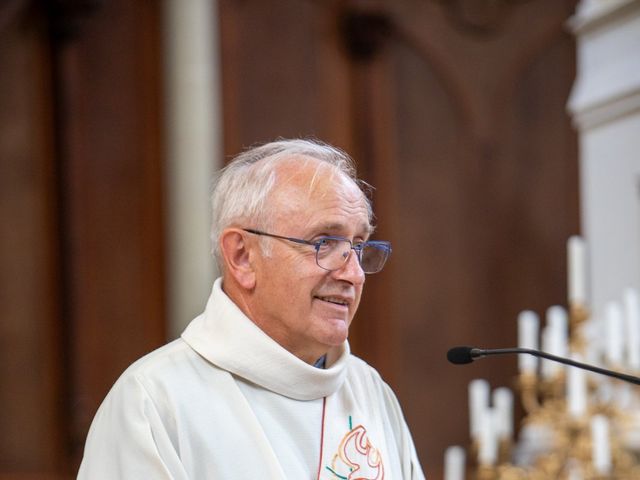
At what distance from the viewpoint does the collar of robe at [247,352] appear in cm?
255

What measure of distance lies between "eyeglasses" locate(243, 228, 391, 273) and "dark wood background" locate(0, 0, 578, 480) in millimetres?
3470

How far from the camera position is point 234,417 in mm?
2498

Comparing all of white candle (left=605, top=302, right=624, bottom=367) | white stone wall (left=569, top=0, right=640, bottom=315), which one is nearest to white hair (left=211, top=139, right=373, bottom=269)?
white candle (left=605, top=302, right=624, bottom=367)

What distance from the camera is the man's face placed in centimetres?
255

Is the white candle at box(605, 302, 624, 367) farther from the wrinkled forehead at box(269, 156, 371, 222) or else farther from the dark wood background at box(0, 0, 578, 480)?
the dark wood background at box(0, 0, 578, 480)

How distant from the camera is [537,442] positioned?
568 cm

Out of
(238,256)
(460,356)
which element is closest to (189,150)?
(238,256)

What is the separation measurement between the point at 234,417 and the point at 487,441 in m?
1.61

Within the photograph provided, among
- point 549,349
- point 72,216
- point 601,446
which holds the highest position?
point 72,216

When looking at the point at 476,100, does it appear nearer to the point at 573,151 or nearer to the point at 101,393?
the point at 573,151

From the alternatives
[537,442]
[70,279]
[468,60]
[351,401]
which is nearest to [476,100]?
[468,60]

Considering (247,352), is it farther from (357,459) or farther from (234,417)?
(357,459)

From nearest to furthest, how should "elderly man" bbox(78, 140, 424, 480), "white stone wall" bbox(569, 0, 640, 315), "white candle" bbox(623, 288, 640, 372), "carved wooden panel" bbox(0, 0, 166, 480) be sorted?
"elderly man" bbox(78, 140, 424, 480)
"white candle" bbox(623, 288, 640, 372)
"white stone wall" bbox(569, 0, 640, 315)
"carved wooden panel" bbox(0, 0, 166, 480)

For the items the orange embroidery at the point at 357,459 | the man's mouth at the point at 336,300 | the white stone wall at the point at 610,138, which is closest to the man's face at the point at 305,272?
the man's mouth at the point at 336,300
